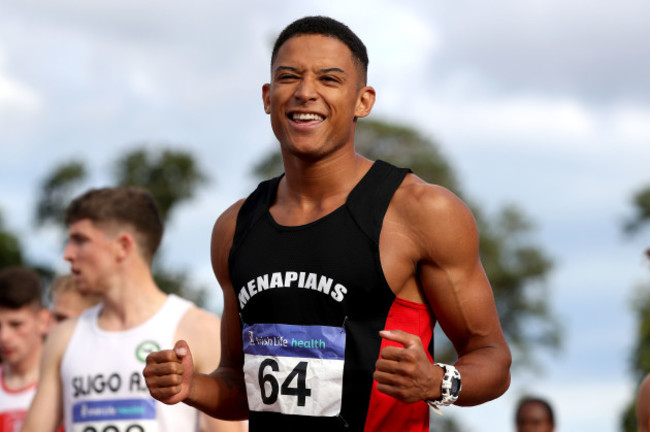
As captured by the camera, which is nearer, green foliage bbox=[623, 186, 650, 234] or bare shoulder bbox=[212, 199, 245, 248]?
bare shoulder bbox=[212, 199, 245, 248]

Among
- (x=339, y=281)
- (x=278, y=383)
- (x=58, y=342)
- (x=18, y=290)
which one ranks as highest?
(x=18, y=290)

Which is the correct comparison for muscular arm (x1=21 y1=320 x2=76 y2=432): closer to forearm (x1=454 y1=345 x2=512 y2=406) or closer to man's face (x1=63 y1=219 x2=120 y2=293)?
man's face (x1=63 y1=219 x2=120 y2=293)

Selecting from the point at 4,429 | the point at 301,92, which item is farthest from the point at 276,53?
the point at 4,429

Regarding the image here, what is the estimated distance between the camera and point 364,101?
→ 4.37 m

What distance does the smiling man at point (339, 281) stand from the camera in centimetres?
401

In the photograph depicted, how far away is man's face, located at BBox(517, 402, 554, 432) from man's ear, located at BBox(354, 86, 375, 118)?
23.0 feet

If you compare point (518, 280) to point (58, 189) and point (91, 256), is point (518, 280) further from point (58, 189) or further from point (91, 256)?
point (91, 256)

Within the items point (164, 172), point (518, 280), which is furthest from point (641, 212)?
point (164, 172)

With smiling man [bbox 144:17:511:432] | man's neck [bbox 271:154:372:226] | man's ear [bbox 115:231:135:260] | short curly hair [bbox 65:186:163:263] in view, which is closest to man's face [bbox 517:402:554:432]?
short curly hair [bbox 65:186:163:263]

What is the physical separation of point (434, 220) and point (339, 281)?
43 cm

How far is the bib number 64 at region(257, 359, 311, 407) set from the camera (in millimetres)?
4012

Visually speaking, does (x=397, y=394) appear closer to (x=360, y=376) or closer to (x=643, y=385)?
(x=360, y=376)

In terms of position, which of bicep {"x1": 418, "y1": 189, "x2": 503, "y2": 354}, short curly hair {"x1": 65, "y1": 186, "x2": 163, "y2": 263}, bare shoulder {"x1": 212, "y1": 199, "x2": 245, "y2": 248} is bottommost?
bicep {"x1": 418, "y1": 189, "x2": 503, "y2": 354}

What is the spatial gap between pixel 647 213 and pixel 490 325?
41.5 m
